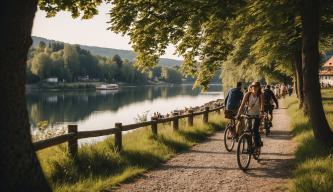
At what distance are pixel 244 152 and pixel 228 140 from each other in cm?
318

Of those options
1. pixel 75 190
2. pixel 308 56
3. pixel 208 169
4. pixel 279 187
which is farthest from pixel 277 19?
pixel 75 190

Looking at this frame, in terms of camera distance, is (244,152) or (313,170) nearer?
(313,170)

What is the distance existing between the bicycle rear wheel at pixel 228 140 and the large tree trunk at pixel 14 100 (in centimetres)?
789

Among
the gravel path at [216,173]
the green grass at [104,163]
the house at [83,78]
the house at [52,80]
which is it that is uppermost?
the house at [83,78]

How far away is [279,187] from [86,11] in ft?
19.2

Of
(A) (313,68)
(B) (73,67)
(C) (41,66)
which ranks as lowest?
(A) (313,68)

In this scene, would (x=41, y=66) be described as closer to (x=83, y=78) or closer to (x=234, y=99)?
(x=83, y=78)

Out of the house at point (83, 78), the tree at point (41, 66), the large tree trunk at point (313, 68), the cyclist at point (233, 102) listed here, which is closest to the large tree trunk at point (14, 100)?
the large tree trunk at point (313, 68)

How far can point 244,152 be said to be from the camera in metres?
9.64

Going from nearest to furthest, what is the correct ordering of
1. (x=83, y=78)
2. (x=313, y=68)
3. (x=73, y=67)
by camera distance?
(x=313, y=68)
(x=73, y=67)
(x=83, y=78)

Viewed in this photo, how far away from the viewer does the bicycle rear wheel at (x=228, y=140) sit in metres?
12.5

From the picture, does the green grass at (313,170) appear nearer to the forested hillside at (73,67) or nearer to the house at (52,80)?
the forested hillside at (73,67)

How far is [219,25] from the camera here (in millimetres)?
14336

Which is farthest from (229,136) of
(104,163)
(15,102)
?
(15,102)
